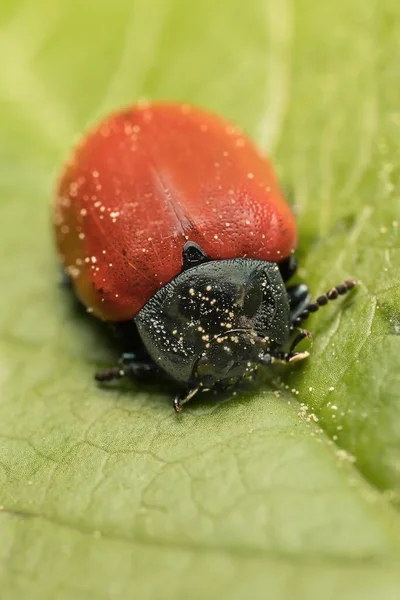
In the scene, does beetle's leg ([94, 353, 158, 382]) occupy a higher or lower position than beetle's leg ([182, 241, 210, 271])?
lower

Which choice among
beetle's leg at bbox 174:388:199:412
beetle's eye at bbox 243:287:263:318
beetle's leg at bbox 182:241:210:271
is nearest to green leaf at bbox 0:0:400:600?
beetle's leg at bbox 174:388:199:412

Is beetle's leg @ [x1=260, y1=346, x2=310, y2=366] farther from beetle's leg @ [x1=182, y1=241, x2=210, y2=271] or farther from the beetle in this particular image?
beetle's leg @ [x1=182, y1=241, x2=210, y2=271]

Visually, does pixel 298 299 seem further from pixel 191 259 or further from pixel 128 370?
pixel 128 370

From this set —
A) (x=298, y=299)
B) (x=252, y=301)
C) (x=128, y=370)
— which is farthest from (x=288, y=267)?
(x=128, y=370)

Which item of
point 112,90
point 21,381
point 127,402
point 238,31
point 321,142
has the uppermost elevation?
point 238,31

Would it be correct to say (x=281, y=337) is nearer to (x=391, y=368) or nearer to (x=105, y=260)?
(x=391, y=368)

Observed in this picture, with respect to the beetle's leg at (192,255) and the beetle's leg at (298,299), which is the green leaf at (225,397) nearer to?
the beetle's leg at (298,299)

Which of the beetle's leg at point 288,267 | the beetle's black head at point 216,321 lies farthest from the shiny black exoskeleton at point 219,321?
the beetle's leg at point 288,267

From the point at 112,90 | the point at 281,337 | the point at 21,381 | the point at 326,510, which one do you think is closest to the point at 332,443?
the point at 326,510
